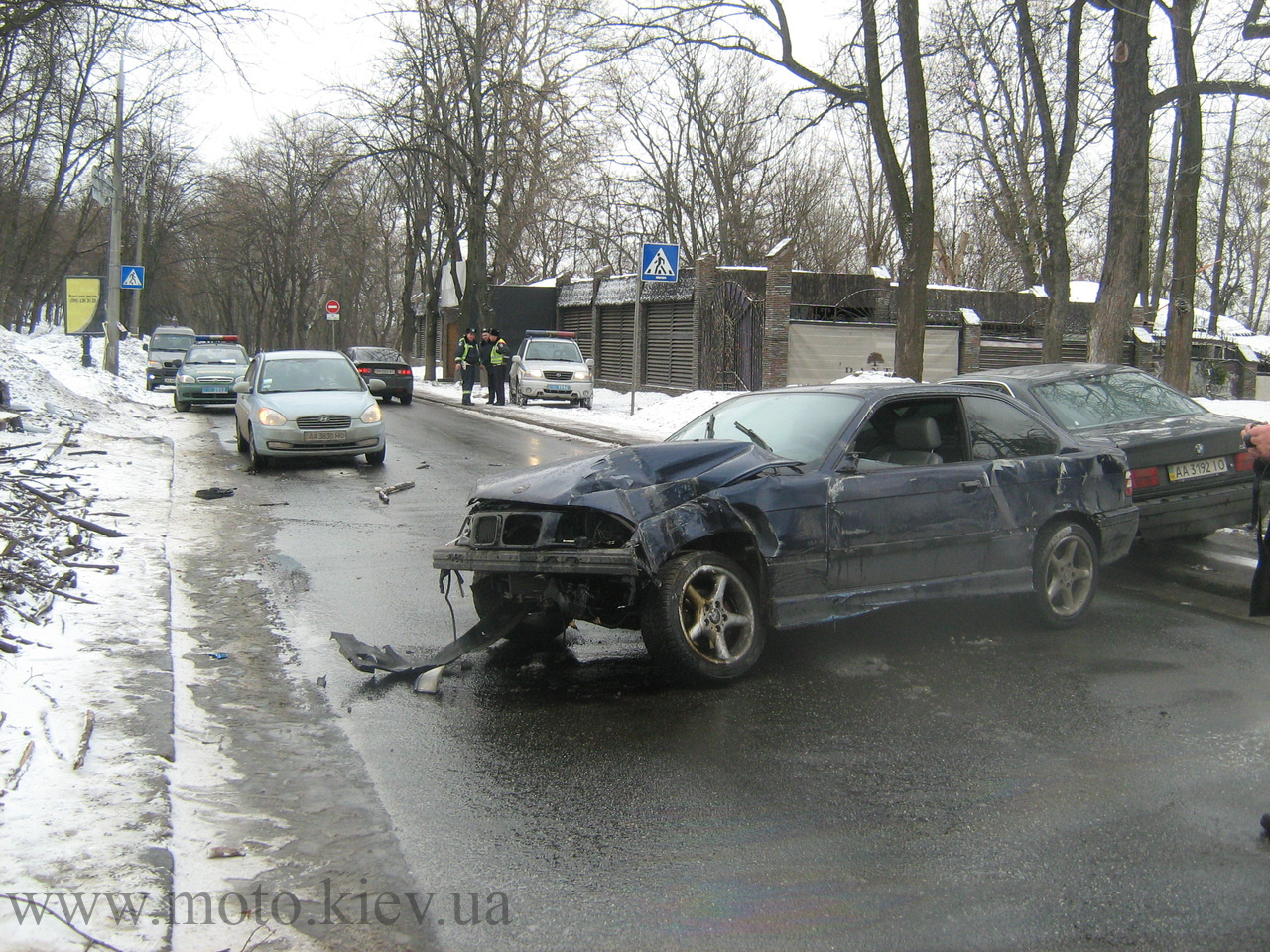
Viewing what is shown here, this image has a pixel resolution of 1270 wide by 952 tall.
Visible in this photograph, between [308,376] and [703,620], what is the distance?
11.3 meters

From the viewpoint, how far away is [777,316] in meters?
26.4

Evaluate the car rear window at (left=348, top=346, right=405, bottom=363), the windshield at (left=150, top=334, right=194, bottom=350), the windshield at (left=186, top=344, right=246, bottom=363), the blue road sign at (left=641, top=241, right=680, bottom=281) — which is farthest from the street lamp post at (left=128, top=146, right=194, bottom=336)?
the blue road sign at (left=641, top=241, right=680, bottom=281)

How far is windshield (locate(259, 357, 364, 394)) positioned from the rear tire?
961 cm

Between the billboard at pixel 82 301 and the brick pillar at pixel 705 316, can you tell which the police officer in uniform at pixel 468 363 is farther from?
the billboard at pixel 82 301

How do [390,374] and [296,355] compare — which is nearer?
[296,355]

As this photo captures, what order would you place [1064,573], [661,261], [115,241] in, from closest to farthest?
[1064,573]
[661,261]
[115,241]

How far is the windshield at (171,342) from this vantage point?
34.3 meters

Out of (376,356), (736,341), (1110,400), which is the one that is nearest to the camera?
(1110,400)

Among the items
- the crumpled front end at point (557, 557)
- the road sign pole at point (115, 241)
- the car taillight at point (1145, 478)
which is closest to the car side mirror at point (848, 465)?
the crumpled front end at point (557, 557)

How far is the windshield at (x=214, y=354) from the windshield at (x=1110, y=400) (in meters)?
20.8

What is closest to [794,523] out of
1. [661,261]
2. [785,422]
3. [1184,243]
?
[785,422]

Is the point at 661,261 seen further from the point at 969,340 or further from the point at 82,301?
the point at 82,301

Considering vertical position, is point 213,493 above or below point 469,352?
below

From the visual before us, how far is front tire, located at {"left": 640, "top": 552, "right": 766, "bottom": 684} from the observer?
17.8ft
